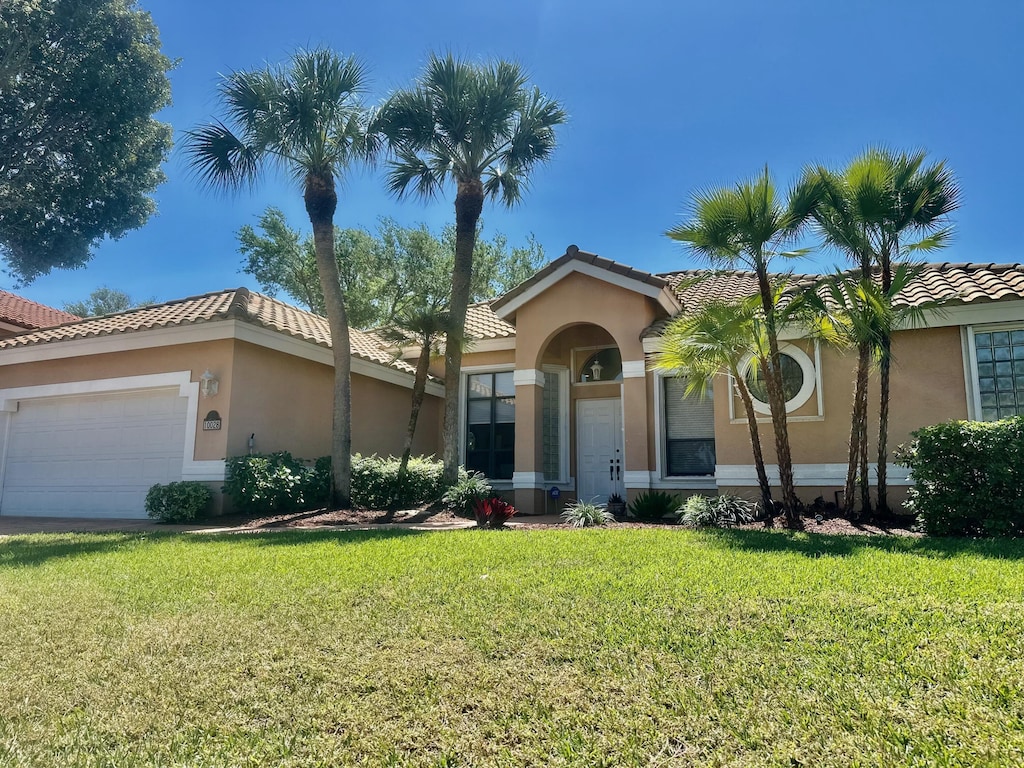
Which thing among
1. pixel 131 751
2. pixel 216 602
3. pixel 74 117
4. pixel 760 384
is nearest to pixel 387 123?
pixel 760 384

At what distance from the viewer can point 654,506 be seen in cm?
1167

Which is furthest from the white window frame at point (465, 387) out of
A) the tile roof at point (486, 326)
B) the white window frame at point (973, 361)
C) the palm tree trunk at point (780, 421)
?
the white window frame at point (973, 361)

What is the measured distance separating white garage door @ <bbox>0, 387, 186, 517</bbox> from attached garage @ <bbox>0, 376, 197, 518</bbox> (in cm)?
2

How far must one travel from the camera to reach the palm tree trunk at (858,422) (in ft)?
32.4

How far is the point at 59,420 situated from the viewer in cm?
1541

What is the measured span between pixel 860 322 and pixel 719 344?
5.98 feet

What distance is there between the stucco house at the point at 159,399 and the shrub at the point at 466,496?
4.20 m

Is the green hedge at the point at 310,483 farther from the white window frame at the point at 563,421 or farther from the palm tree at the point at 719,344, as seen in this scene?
the palm tree at the point at 719,344

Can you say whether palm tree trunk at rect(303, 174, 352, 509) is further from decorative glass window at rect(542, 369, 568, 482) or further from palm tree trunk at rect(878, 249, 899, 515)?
palm tree trunk at rect(878, 249, 899, 515)

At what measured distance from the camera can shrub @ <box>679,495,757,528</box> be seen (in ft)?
32.8

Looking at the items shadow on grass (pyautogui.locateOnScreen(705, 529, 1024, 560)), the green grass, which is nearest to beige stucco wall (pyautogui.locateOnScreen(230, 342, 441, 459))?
the green grass

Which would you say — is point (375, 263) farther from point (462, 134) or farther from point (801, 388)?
point (801, 388)

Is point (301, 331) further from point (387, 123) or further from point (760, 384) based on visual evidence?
point (760, 384)

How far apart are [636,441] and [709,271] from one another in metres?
3.93
